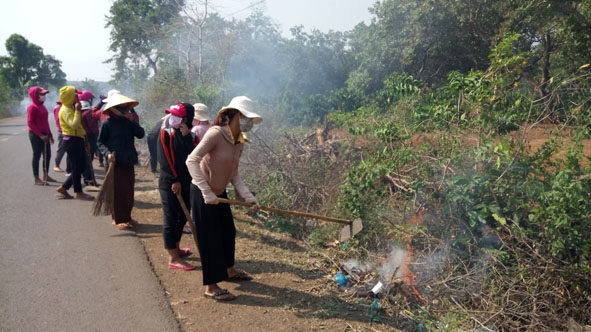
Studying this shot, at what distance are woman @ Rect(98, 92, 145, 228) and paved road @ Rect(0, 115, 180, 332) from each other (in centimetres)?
29

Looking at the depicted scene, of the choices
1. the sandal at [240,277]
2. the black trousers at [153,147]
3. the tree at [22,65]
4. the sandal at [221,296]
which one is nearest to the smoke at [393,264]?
the sandal at [240,277]

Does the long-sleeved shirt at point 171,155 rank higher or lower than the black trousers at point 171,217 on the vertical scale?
higher

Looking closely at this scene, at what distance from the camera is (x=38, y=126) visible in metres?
8.04

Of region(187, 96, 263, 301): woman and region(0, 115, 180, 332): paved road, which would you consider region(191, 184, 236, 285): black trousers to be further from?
region(0, 115, 180, 332): paved road

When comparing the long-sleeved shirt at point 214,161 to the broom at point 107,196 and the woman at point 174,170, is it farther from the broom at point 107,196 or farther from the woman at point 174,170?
the broom at point 107,196

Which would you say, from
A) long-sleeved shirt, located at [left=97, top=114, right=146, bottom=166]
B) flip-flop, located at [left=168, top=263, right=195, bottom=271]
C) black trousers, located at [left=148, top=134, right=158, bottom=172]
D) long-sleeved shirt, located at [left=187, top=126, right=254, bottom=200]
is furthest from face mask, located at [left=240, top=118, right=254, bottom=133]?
black trousers, located at [left=148, top=134, right=158, bottom=172]

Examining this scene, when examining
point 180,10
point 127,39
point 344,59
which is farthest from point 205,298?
point 127,39

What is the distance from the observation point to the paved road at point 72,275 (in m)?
3.63

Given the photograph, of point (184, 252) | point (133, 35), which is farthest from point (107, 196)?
point (133, 35)

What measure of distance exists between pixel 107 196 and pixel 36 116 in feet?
10.8

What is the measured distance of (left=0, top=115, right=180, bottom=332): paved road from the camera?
363 cm

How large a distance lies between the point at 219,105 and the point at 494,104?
7711 millimetres

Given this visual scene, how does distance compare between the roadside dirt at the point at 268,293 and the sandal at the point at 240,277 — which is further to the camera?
the sandal at the point at 240,277

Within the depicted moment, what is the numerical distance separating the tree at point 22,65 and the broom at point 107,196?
35722 mm
